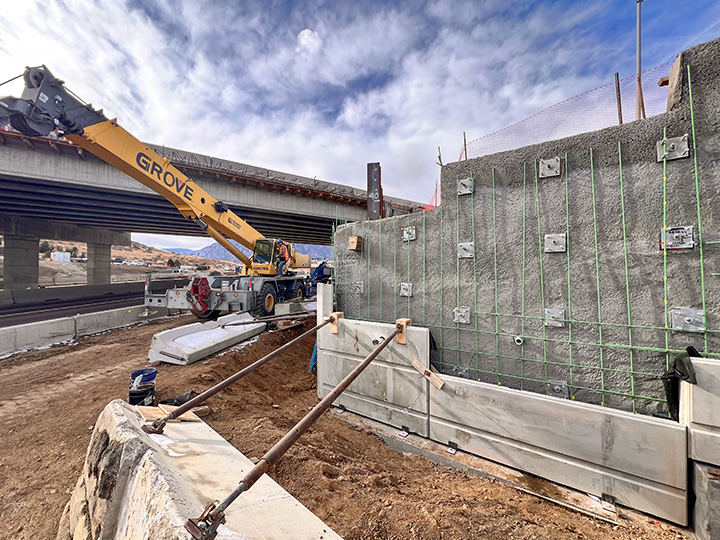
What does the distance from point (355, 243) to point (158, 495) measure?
4.75 metres

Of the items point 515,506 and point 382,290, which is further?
point 382,290

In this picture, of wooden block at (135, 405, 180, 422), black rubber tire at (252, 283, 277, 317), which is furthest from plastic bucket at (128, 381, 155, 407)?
black rubber tire at (252, 283, 277, 317)

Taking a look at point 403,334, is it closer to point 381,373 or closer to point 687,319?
point 381,373

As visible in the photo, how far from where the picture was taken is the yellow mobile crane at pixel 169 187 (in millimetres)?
6797

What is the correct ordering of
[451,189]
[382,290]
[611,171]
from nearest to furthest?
[611,171] < [451,189] < [382,290]

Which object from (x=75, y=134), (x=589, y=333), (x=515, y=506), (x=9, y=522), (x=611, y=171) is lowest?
(x=515, y=506)

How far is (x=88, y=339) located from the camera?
9.61 meters

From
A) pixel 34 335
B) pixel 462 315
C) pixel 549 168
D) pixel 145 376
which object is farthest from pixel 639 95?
pixel 34 335

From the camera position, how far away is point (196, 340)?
→ 782cm

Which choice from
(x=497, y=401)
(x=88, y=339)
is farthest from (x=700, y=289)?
(x=88, y=339)

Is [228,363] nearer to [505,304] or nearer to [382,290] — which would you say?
[382,290]

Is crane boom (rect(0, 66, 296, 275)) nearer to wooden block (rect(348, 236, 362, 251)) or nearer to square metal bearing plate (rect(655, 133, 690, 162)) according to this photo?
wooden block (rect(348, 236, 362, 251))

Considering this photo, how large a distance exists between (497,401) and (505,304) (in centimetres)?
134

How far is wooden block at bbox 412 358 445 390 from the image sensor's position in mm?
4480
